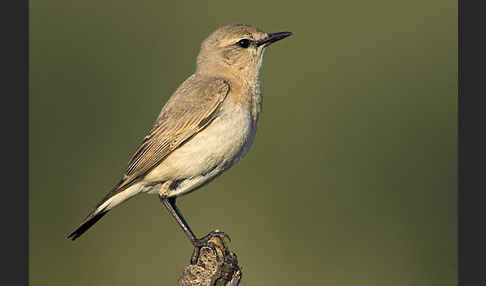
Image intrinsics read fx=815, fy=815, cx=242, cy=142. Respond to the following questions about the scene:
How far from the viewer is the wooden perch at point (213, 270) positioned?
5609 millimetres

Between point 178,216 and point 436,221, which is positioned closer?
point 178,216

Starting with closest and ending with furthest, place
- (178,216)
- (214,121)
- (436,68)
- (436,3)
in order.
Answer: (214,121), (178,216), (436,68), (436,3)

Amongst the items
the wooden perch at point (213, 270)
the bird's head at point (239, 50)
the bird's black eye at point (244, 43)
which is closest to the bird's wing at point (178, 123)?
the bird's head at point (239, 50)

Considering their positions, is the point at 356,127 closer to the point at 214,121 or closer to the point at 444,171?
the point at 444,171

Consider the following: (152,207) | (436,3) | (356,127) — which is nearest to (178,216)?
(152,207)

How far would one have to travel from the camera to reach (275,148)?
31.1 feet

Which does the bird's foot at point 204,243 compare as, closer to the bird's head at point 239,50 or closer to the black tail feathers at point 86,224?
the black tail feathers at point 86,224

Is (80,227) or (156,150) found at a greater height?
(156,150)

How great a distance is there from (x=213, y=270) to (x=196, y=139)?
1.26 m

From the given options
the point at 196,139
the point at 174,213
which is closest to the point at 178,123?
the point at 196,139

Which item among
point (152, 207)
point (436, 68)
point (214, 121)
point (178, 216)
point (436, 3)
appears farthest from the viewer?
point (436, 3)

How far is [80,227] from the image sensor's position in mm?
6738

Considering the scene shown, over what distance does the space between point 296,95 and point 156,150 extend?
11.9 feet

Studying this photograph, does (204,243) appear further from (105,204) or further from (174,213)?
(105,204)
